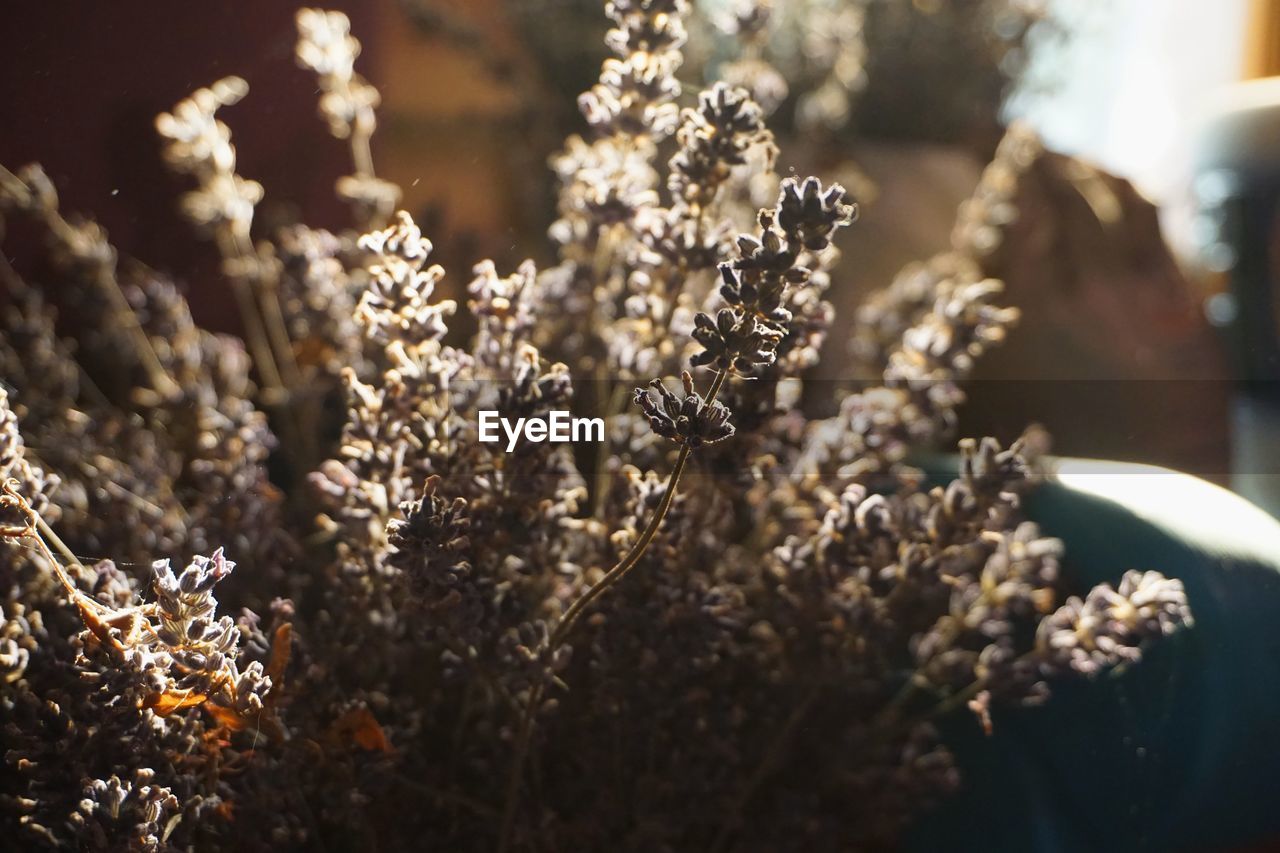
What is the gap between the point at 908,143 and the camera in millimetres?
1233

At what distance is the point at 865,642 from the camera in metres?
0.54

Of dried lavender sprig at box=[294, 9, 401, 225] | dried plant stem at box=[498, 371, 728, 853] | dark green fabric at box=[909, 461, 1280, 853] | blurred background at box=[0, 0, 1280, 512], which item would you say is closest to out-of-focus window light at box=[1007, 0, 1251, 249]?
blurred background at box=[0, 0, 1280, 512]

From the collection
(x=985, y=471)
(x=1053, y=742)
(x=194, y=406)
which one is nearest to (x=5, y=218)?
(x=194, y=406)

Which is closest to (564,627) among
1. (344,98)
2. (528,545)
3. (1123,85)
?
(528,545)

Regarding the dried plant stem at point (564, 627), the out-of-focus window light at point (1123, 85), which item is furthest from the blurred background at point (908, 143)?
the dried plant stem at point (564, 627)

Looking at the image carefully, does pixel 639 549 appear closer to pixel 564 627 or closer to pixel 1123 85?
pixel 564 627

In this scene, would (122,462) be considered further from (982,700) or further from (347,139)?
(982,700)

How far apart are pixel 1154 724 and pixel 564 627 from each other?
0.32m

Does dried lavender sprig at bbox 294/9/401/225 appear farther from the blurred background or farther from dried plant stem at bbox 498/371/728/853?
dried plant stem at bbox 498/371/728/853

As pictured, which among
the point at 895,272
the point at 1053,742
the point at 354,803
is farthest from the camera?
the point at 895,272

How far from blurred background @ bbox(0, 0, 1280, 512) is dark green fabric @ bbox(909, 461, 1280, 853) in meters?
0.09

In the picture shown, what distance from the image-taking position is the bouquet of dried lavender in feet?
1.36

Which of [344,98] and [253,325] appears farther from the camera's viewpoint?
[253,325]

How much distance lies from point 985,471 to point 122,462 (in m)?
0.49
